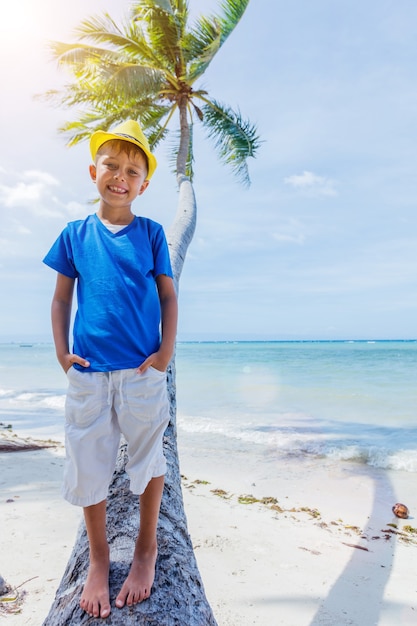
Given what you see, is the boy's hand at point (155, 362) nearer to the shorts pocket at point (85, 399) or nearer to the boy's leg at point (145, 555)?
the shorts pocket at point (85, 399)

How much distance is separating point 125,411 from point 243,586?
2.52m

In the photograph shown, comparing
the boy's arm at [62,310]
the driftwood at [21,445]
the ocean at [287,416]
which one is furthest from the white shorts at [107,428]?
the ocean at [287,416]

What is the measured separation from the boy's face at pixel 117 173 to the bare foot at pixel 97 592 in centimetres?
174

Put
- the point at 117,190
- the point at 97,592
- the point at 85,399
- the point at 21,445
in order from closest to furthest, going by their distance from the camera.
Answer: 1. the point at 97,592
2. the point at 85,399
3. the point at 117,190
4. the point at 21,445

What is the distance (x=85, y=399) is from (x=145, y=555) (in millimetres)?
741

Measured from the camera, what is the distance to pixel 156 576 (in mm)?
1911

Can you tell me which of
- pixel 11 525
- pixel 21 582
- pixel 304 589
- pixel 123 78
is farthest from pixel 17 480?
pixel 123 78

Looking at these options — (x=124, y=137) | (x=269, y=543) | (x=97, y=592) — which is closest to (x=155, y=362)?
(x=97, y=592)

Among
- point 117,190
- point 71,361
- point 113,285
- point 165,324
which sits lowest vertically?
point 71,361

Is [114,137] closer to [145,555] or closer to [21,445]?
[145,555]

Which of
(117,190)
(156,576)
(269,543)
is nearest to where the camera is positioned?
(156,576)

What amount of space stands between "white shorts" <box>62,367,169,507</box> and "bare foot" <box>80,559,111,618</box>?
Result: 0.94 ft

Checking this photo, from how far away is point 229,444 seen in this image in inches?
401

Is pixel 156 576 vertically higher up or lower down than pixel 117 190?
lower down
